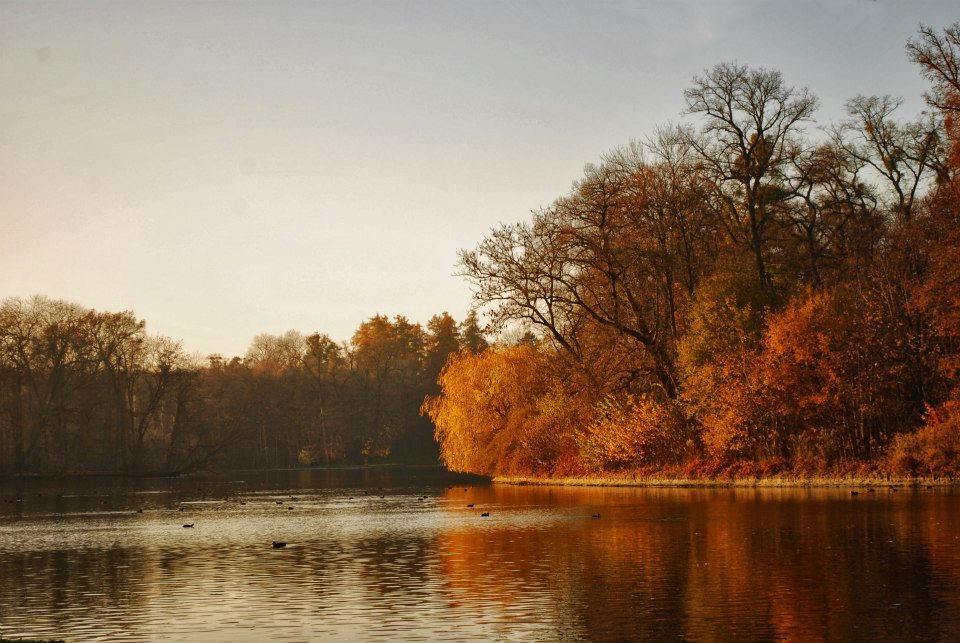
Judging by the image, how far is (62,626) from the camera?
59.4ft

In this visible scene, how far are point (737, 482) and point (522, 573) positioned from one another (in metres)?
30.6

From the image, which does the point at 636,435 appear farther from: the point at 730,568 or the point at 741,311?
the point at 730,568

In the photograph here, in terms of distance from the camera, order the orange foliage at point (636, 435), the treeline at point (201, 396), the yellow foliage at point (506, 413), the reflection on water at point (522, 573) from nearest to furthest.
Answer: the reflection on water at point (522, 573), the orange foliage at point (636, 435), the yellow foliage at point (506, 413), the treeline at point (201, 396)

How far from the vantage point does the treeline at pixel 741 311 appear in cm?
4641

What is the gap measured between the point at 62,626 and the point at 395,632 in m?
6.51

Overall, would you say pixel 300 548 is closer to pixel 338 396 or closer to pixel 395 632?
pixel 395 632

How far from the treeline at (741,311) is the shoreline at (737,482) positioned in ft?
2.54

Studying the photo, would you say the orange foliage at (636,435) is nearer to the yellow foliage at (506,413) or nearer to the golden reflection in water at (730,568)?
the yellow foliage at (506,413)

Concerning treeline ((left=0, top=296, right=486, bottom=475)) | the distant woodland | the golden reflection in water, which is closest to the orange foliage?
the distant woodland

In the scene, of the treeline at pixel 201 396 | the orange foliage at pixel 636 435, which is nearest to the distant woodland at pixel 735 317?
the orange foliage at pixel 636 435

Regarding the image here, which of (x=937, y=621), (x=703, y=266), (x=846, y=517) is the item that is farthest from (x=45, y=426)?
(x=937, y=621)

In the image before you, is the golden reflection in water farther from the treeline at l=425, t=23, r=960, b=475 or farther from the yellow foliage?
the yellow foliage

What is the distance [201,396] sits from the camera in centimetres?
11838

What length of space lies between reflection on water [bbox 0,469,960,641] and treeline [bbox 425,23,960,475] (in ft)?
20.9
